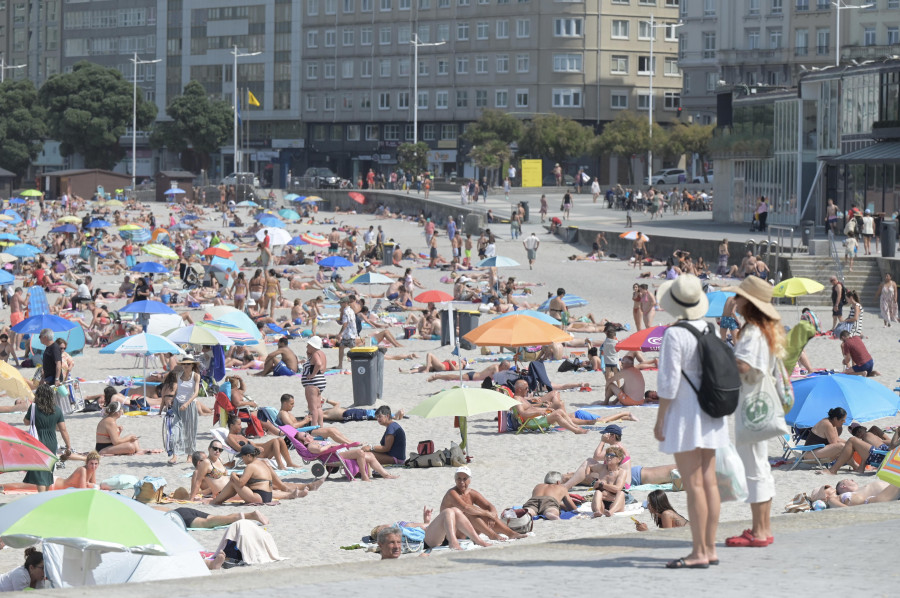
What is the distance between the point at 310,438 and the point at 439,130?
7719 cm

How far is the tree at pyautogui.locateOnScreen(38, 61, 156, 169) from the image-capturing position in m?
100

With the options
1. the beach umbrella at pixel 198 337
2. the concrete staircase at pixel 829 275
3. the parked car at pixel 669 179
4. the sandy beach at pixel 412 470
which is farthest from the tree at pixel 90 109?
the beach umbrella at pixel 198 337

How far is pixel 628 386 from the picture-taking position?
1928cm

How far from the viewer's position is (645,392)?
20125 mm

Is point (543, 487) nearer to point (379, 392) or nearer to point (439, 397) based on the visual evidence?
point (439, 397)

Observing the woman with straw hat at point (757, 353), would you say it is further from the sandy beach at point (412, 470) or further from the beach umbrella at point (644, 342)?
the beach umbrella at point (644, 342)

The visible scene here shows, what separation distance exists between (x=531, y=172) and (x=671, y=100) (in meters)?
16.3

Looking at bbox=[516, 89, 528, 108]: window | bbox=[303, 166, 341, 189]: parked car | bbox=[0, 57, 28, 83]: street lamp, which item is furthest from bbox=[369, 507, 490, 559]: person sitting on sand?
bbox=[0, 57, 28, 83]: street lamp

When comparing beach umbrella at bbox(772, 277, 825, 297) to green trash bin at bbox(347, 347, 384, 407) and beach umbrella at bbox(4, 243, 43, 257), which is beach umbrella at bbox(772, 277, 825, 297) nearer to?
green trash bin at bbox(347, 347, 384, 407)

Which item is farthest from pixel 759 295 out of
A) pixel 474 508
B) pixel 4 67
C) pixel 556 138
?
pixel 4 67

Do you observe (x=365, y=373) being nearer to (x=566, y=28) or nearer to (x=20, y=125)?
(x=566, y=28)

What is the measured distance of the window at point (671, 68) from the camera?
297 ft

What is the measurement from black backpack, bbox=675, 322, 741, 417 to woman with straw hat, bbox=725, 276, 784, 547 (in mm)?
290

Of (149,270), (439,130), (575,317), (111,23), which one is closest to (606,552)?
(575,317)
